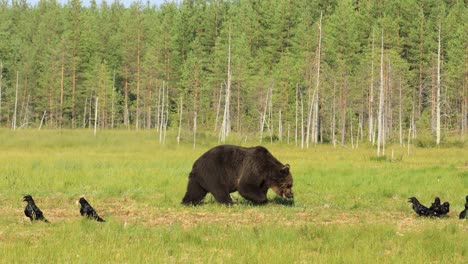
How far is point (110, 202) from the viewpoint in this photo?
16.4 m

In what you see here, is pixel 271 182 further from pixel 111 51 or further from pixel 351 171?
pixel 111 51

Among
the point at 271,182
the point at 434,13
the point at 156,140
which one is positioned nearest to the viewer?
the point at 271,182

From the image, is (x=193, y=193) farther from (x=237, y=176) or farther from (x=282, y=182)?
(x=282, y=182)

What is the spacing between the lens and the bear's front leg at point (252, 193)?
1483 centimetres

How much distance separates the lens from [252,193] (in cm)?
1491

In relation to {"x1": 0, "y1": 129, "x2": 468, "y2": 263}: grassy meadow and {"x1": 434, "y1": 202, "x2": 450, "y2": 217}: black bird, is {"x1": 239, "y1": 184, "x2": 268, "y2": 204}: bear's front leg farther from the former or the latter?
{"x1": 434, "y1": 202, "x2": 450, "y2": 217}: black bird

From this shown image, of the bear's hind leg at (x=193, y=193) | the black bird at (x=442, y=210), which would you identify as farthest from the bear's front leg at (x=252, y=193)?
the black bird at (x=442, y=210)

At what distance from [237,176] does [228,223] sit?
→ 311 centimetres

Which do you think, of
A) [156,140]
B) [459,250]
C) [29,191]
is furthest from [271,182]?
[156,140]

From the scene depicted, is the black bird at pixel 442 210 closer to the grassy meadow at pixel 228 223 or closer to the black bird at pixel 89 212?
the grassy meadow at pixel 228 223

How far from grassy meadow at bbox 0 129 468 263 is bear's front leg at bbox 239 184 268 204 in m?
0.22

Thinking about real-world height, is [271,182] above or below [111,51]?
below

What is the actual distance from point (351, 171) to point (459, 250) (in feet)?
54.2

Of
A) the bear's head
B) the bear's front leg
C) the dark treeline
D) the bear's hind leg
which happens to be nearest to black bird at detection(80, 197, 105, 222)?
the bear's hind leg
